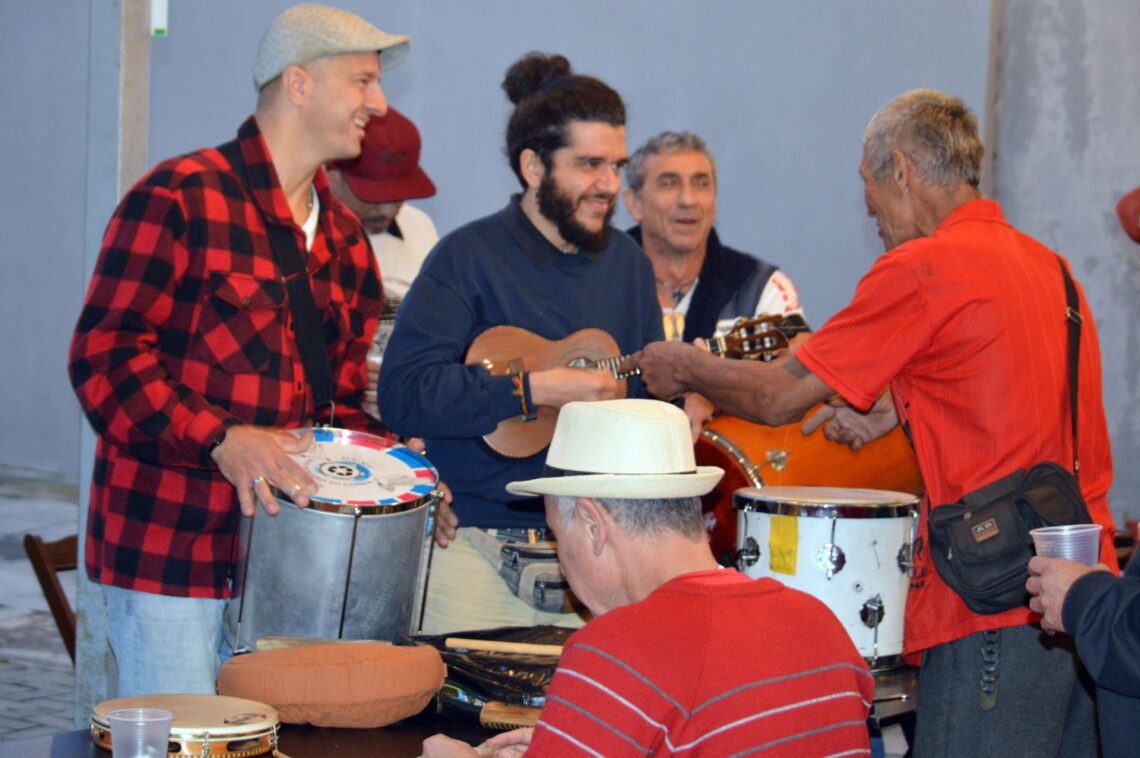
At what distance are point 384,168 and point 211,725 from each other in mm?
→ 3139

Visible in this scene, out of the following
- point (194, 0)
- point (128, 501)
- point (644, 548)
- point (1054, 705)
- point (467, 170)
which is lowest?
point (1054, 705)

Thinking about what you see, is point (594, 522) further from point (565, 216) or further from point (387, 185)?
point (387, 185)

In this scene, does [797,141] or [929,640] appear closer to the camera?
[929,640]

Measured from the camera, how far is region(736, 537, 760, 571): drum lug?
395cm

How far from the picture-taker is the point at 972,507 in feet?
10.8

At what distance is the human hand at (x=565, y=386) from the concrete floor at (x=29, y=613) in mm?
2935

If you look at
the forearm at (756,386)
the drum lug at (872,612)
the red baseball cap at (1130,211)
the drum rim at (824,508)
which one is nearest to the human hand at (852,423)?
the drum rim at (824,508)

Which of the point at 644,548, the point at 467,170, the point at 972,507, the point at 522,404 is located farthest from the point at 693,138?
the point at 644,548

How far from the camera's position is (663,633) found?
1.93 meters

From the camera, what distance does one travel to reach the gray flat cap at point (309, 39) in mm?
3523

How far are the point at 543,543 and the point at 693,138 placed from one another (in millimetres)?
2309

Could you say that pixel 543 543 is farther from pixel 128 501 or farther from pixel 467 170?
pixel 467 170

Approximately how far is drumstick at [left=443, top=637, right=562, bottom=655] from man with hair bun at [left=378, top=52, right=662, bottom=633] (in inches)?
30.0

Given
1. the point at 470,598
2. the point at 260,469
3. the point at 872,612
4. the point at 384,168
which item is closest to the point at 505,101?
the point at 384,168
